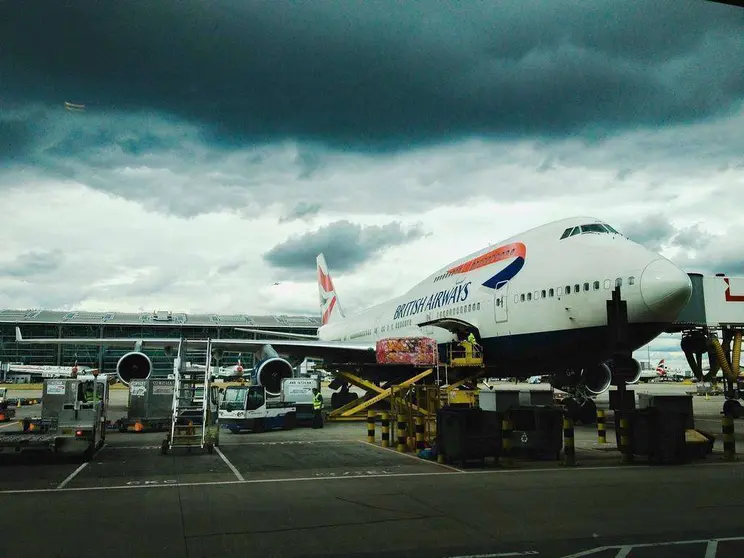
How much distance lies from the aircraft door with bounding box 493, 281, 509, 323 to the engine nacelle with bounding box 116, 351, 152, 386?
14.7 meters

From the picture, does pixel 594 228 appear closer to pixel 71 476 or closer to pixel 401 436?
pixel 401 436

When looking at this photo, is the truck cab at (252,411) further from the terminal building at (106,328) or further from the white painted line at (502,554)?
the terminal building at (106,328)

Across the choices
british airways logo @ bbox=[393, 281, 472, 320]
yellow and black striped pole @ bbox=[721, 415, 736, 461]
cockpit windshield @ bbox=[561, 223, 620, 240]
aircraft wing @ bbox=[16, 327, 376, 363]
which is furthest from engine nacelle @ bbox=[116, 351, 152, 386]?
yellow and black striped pole @ bbox=[721, 415, 736, 461]

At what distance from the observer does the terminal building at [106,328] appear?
9244 cm

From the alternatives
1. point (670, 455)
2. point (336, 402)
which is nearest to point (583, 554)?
point (670, 455)

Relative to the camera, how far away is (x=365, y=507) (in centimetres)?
917

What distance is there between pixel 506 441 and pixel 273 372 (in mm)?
13854

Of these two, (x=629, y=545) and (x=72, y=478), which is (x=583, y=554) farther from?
(x=72, y=478)

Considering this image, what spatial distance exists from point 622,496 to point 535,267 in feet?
34.5

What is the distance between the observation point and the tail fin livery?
152 feet

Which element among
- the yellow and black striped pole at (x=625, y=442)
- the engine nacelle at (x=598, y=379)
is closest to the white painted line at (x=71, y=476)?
the yellow and black striped pole at (x=625, y=442)

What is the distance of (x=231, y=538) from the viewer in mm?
7324

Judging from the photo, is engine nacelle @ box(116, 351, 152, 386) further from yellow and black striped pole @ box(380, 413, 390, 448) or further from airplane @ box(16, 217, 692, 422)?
yellow and black striped pole @ box(380, 413, 390, 448)

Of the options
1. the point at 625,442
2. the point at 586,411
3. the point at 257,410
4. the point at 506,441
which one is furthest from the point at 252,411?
the point at 625,442
